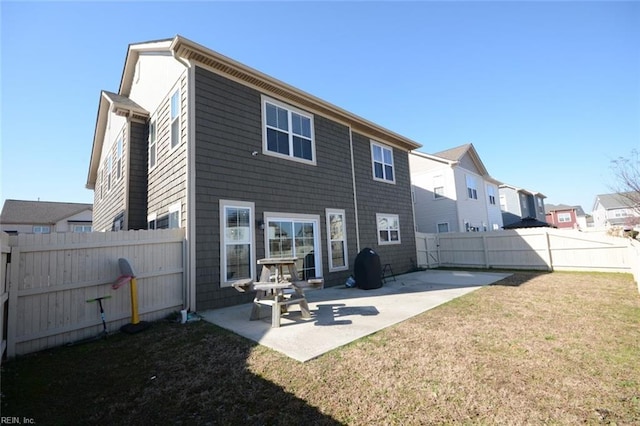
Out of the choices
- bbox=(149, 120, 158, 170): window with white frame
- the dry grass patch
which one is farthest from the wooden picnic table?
bbox=(149, 120, 158, 170): window with white frame

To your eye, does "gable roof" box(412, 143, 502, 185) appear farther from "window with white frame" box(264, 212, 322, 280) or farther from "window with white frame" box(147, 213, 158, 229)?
"window with white frame" box(147, 213, 158, 229)

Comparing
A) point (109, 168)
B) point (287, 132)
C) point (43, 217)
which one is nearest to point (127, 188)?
point (109, 168)

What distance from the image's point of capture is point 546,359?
3398mm

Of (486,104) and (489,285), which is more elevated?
(486,104)

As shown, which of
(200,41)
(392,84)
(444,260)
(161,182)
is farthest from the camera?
(444,260)

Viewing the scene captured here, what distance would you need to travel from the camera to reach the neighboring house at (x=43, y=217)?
25.9m

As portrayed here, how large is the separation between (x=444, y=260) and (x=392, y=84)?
929 cm

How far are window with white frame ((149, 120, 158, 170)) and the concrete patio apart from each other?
5.47 m

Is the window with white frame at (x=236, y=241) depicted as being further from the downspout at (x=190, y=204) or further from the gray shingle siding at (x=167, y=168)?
the gray shingle siding at (x=167, y=168)

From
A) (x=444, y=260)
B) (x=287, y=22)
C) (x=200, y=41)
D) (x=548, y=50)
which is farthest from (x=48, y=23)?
(x=444, y=260)

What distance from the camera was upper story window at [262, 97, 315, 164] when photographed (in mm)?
8188

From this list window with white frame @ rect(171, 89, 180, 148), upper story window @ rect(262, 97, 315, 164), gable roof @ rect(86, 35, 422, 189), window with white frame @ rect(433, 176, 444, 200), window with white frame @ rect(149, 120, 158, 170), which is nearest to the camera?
gable roof @ rect(86, 35, 422, 189)

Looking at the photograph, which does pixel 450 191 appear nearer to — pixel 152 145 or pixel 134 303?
pixel 152 145

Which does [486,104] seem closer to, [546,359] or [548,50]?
[548,50]
